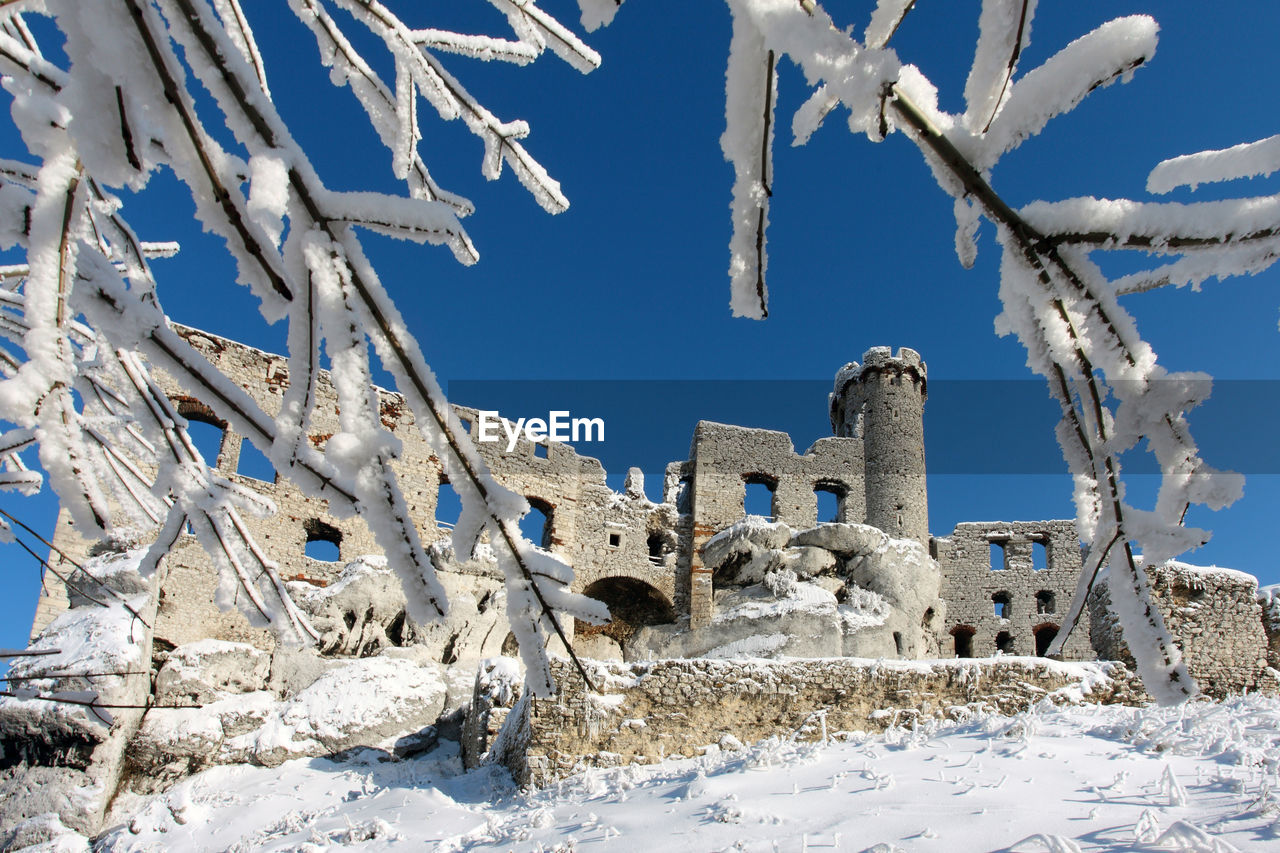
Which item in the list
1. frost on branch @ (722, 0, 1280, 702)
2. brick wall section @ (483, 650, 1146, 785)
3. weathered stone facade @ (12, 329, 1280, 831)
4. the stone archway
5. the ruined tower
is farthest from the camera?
the ruined tower

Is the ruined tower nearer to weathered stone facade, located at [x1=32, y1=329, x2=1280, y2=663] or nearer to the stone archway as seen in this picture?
weathered stone facade, located at [x1=32, y1=329, x2=1280, y2=663]

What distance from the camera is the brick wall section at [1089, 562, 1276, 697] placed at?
8.58 metres

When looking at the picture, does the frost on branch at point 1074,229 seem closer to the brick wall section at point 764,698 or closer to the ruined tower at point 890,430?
the brick wall section at point 764,698

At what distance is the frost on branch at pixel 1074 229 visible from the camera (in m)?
0.73

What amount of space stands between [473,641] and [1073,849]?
9.21 metres

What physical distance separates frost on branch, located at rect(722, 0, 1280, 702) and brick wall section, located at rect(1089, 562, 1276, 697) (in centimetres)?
924

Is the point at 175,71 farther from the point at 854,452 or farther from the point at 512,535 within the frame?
the point at 854,452

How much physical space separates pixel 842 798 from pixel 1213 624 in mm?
7041

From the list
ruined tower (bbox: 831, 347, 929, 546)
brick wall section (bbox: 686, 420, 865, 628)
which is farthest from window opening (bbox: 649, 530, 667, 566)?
ruined tower (bbox: 831, 347, 929, 546)

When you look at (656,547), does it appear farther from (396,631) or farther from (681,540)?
(396,631)

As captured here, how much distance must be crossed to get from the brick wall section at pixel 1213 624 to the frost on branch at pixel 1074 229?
9242 mm

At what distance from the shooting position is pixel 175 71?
2.77ft

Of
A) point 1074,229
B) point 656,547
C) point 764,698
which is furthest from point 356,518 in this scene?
point 1074,229

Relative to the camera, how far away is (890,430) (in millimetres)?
17906
